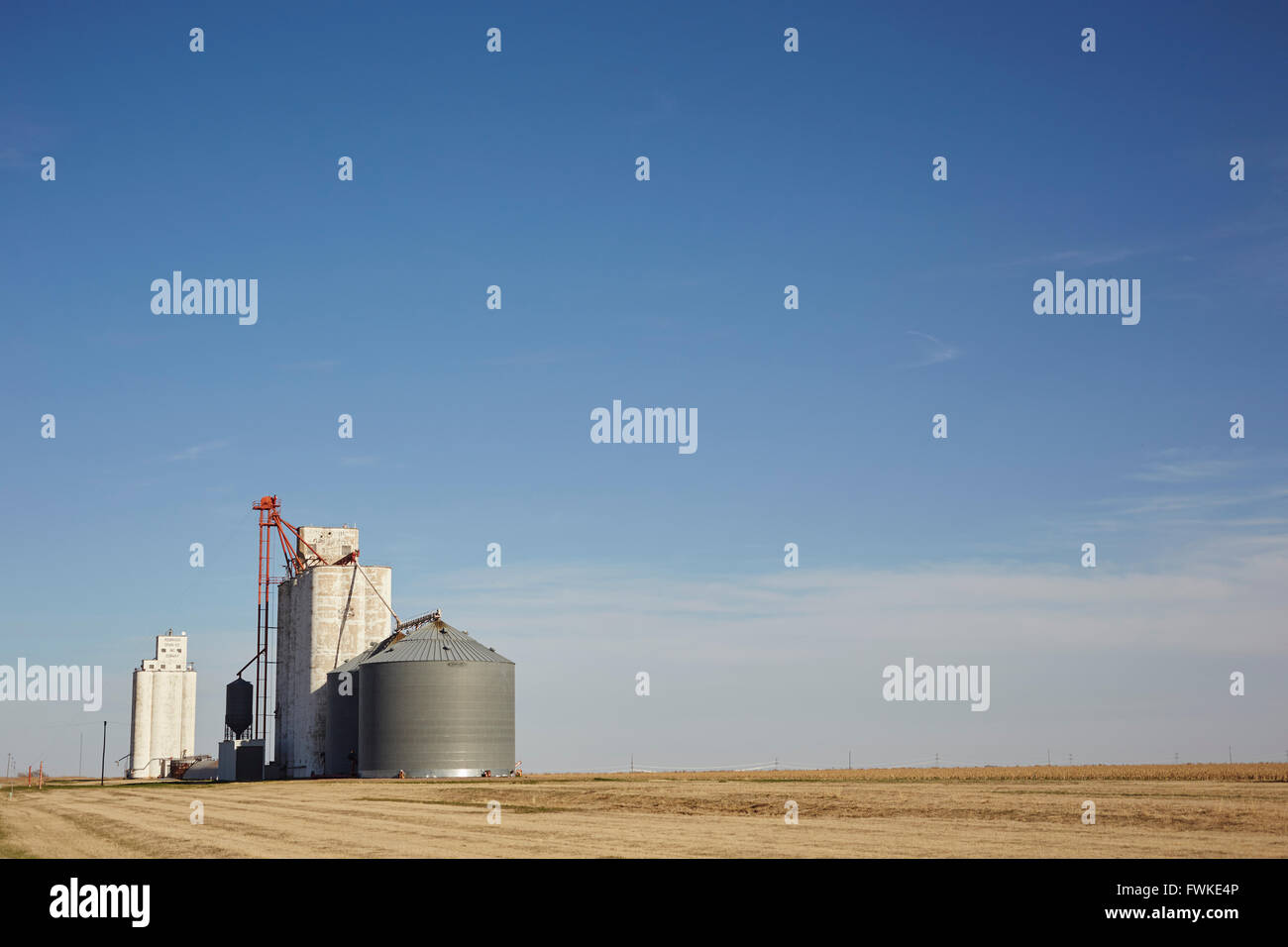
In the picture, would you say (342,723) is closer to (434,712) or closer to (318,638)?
(318,638)

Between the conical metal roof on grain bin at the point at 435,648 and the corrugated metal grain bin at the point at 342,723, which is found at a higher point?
the conical metal roof on grain bin at the point at 435,648

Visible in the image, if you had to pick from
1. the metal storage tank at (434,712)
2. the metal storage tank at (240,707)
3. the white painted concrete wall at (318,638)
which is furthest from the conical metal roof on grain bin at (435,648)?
the metal storage tank at (240,707)

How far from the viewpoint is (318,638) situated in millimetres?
96438

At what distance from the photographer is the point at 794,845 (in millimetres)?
29906

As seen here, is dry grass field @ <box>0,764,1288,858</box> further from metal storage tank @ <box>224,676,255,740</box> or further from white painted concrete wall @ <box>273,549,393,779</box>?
metal storage tank @ <box>224,676,255,740</box>

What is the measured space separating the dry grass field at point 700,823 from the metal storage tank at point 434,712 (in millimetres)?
23768

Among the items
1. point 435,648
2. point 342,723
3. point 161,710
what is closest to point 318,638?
point 342,723

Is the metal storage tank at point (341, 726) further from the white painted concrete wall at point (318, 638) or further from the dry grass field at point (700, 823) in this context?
the dry grass field at point (700, 823)

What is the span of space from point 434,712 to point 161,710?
72221 mm

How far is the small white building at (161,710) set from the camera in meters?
141

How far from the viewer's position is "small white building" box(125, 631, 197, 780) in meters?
141
